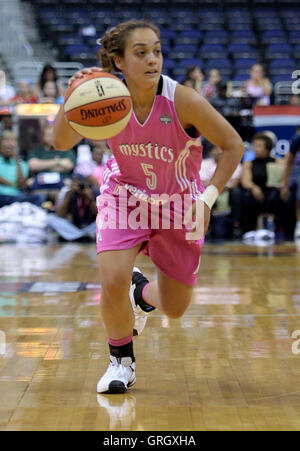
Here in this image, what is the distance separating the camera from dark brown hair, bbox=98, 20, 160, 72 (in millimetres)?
3438

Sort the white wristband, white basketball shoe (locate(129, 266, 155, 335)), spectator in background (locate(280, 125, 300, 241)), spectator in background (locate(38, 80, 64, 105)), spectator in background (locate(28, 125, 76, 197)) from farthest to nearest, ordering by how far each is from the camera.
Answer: spectator in background (locate(38, 80, 64, 105))
spectator in background (locate(28, 125, 76, 197))
spectator in background (locate(280, 125, 300, 241))
white basketball shoe (locate(129, 266, 155, 335))
the white wristband

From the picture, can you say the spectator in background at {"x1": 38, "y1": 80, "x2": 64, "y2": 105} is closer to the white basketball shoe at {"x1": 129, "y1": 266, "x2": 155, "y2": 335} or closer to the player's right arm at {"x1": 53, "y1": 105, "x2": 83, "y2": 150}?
the white basketball shoe at {"x1": 129, "y1": 266, "x2": 155, "y2": 335}

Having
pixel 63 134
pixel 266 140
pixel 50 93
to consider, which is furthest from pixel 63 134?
pixel 50 93

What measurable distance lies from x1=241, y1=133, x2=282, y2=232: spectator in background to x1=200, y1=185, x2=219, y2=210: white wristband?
22.1ft

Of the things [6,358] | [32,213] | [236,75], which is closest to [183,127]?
[6,358]

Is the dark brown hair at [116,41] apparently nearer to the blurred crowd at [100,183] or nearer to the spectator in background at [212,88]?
the blurred crowd at [100,183]

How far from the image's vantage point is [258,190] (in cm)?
1015

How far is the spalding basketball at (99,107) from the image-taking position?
3111 millimetres

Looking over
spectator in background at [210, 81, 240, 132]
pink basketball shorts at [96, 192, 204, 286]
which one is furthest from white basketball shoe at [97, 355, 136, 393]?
spectator in background at [210, 81, 240, 132]

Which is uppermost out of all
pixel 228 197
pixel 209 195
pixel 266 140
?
pixel 209 195

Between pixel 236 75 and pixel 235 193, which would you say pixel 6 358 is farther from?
pixel 236 75

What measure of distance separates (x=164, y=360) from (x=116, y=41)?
5.17 ft

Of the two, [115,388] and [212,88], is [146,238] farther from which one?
[212,88]

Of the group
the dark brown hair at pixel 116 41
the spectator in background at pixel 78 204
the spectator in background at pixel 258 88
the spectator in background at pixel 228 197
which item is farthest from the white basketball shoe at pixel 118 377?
the spectator in background at pixel 258 88
